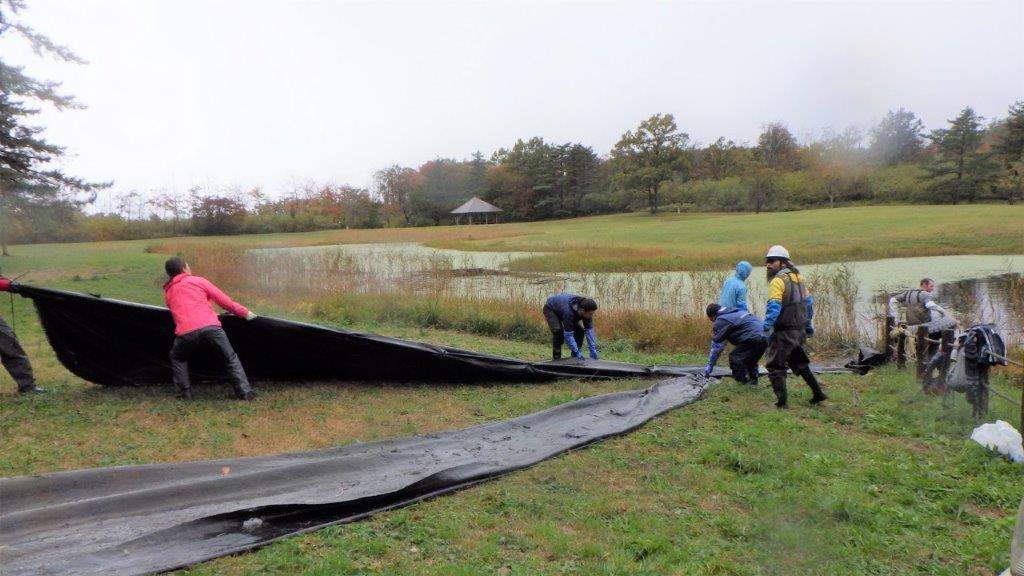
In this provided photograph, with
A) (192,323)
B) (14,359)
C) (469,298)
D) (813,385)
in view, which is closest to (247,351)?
(192,323)

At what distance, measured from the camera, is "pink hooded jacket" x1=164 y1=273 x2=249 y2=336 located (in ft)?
19.1

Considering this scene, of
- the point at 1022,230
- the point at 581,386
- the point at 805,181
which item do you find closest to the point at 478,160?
the point at 805,181

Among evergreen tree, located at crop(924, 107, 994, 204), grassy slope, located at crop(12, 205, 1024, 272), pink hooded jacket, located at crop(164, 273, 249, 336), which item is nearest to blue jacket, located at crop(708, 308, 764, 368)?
pink hooded jacket, located at crop(164, 273, 249, 336)

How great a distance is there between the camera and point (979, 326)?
553cm

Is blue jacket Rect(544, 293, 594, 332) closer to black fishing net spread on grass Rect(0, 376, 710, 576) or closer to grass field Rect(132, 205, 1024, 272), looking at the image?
black fishing net spread on grass Rect(0, 376, 710, 576)

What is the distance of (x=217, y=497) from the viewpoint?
3656 millimetres

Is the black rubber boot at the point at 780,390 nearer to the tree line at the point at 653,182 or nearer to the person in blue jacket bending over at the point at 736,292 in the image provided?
the person in blue jacket bending over at the point at 736,292

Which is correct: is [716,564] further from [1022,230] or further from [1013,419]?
[1022,230]

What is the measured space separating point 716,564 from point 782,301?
3618 mm

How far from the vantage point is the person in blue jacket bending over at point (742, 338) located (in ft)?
23.3

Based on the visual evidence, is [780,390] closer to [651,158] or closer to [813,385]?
[813,385]

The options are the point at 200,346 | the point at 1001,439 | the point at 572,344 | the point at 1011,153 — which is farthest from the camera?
the point at 1011,153

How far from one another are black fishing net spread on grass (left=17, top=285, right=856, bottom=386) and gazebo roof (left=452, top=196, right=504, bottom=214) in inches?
2110

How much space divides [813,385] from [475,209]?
182 ft
